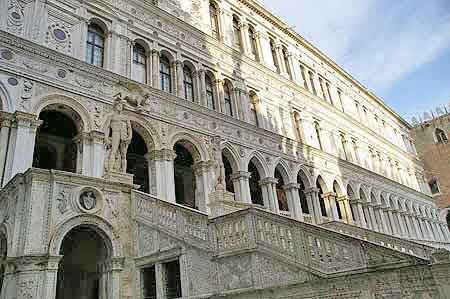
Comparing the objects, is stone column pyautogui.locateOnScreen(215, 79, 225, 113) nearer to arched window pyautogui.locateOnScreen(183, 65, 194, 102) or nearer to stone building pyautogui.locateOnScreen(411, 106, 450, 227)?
arched window pyautogui.locateOnScreen(183, 65, 194, 102)

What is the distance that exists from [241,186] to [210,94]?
14.4ft

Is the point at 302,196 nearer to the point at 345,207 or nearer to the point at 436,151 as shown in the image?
the point at 345,207

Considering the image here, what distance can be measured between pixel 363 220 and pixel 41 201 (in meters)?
19.5

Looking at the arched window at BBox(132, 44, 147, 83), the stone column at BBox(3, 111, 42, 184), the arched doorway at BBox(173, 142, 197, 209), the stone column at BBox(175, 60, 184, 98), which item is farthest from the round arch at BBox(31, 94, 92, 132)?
the arched doorway at BBox(173, 142, 197, 209)

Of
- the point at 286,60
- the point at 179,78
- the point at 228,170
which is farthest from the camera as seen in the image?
the point at 286,60

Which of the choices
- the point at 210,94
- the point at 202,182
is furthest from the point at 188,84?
the point at 202,182

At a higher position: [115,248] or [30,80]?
[30,80]

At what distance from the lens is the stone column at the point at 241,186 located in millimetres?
15109

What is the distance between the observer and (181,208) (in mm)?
7613

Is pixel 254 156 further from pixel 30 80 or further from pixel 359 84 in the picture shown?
pixel 359 84

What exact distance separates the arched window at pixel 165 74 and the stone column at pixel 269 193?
5.77 meters

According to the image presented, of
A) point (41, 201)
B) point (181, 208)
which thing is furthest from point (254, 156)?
point (41, 201)

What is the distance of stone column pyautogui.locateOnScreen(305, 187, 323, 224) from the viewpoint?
18484 millimetres

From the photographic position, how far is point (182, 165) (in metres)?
17.1
